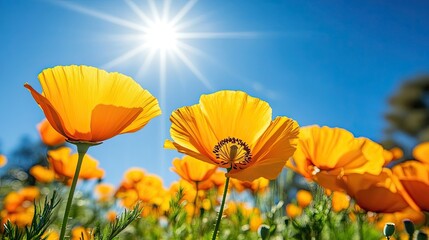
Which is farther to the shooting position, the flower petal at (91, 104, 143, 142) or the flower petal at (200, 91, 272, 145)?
the flower petal at (200, 91, 272, 145)

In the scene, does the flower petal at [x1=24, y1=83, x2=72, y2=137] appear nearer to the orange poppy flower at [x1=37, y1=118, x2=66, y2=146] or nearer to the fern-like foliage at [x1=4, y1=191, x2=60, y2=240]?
the fern-like foliage at [x1=4, y1=191, x2=60, y2=240]

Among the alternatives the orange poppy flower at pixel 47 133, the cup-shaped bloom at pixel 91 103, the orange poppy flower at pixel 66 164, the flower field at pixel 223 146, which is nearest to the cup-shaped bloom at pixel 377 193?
the flower field at pixel 223 146

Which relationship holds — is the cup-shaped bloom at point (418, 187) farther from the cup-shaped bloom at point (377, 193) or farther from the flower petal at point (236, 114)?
the flower petal at point (236, 114)

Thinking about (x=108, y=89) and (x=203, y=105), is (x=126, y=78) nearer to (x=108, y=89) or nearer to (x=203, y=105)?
(x=108, y=89)

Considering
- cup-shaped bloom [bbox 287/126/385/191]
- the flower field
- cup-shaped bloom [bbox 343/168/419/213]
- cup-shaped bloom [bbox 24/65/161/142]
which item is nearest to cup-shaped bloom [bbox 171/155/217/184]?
the flower field

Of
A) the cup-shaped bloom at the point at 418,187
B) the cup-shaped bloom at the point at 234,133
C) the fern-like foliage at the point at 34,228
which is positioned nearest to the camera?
the fern-like foliage at the point at 34,228

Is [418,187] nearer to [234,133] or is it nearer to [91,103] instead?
[234,133]

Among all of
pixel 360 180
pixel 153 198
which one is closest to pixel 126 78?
pixel 360 180
